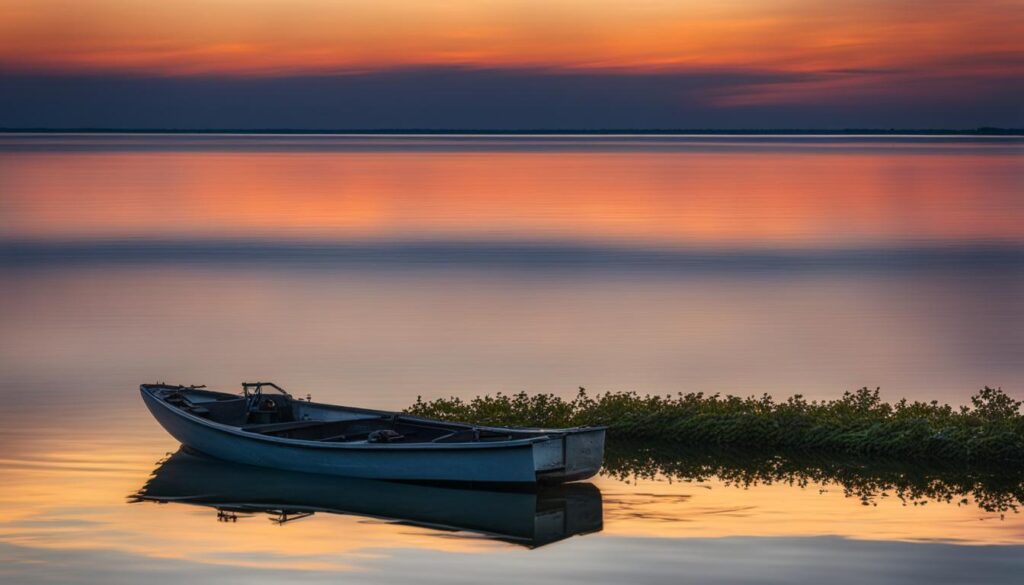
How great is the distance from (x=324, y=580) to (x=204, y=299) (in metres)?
26.7

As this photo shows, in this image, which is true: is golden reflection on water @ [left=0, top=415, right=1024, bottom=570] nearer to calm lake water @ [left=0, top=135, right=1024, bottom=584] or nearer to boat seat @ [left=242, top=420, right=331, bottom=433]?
calm lake water @ [left=0, top=135, right=1024, bottom=584]

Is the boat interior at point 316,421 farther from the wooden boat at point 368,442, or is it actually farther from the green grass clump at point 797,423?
the green grass clump at point 797,423

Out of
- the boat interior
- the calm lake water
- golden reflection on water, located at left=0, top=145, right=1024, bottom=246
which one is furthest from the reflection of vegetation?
golden reflection on water, located at left=0, top=145, right=1024, bottom=246

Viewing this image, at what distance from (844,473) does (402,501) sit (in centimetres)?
544

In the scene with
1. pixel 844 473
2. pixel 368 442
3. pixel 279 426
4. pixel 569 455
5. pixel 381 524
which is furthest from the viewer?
pixel 279 426

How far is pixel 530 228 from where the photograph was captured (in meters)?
66.0

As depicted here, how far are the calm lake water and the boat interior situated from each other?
2.44 ft

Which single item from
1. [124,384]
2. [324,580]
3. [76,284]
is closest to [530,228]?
[76,284]

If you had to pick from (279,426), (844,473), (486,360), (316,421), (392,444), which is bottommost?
(844,473)

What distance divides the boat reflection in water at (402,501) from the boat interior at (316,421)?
648 mm

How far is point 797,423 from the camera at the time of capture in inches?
758

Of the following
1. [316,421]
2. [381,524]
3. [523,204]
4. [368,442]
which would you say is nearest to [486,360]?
[316,421]

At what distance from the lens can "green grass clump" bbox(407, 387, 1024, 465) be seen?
60.4ft

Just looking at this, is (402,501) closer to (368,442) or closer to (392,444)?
(392,444)
